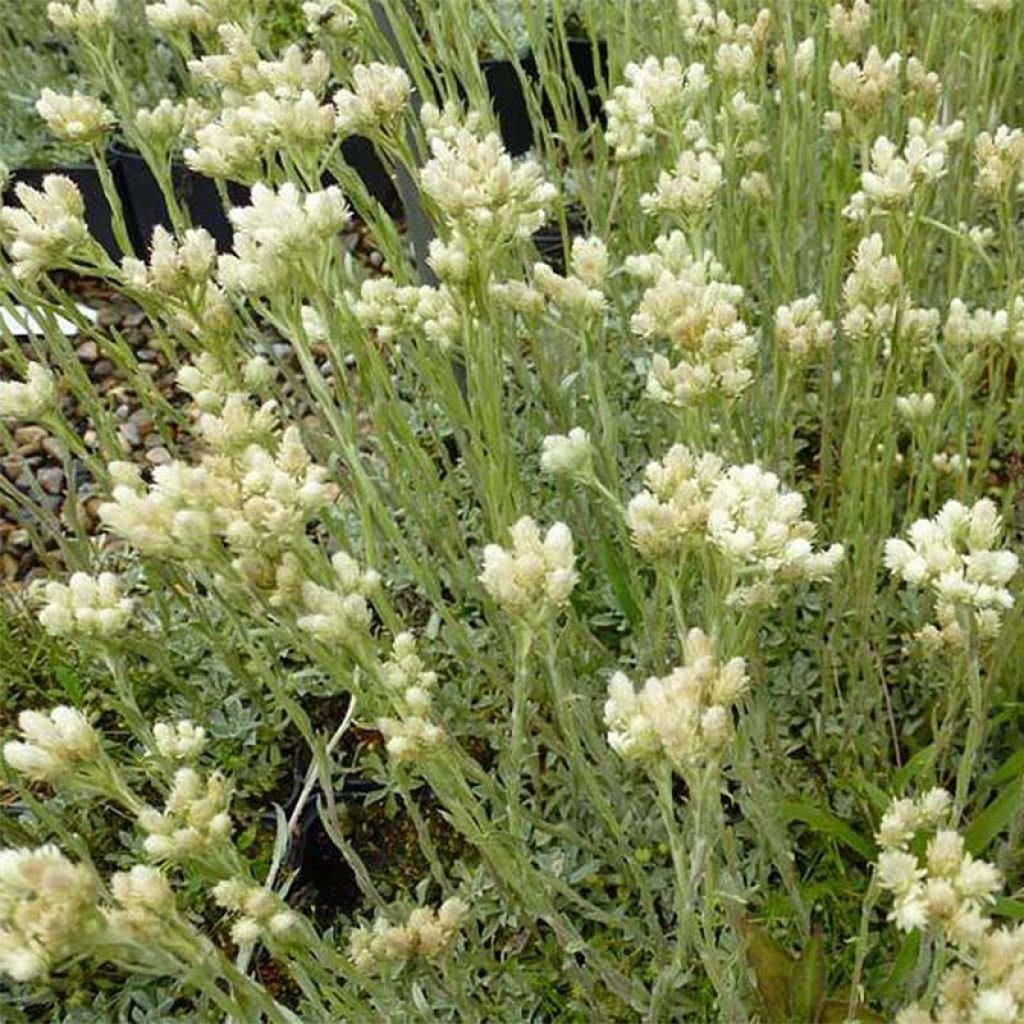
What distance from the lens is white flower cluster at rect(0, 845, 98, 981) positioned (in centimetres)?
→ 66

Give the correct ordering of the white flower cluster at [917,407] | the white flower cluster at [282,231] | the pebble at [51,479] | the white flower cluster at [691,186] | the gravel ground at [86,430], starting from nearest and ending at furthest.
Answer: the white flower cluster at [282,231]
the white flower cluster at [691,186]
the white flower cluster at [917,407]
the gravel ground at [86,430]
the pebble at [51,479]

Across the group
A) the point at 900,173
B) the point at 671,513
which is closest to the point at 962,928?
the point at 671,513

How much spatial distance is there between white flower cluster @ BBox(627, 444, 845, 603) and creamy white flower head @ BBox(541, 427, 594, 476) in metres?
0.13

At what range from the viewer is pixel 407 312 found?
1229 mm

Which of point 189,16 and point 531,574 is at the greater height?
point 189,16

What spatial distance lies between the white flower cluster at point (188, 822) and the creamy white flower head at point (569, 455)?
0.35m

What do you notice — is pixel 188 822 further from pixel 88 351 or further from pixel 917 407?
pixel 88 351

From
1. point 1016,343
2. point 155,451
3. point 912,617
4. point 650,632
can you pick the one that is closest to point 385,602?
point 650,632

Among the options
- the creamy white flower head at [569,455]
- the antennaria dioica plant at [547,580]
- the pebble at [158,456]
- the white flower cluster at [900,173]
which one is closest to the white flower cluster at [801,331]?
the antennaria dioica plant at [547,580]

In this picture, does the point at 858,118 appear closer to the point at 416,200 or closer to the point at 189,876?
the point at 416,200

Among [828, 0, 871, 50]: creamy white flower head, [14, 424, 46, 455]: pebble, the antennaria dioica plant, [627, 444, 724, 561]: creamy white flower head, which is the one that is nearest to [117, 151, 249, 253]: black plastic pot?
[14, 424, 46, 455]: pebble

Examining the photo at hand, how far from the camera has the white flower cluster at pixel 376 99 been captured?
3.54ft

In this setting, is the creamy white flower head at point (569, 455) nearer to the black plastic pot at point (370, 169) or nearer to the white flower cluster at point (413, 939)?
the white flower cluster at point (413, 939)

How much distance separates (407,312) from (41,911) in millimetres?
715
